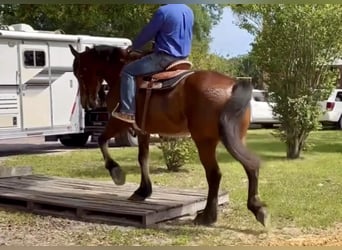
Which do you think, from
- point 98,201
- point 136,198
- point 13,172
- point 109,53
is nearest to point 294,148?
point 13,172

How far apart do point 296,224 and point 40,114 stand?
7094mm

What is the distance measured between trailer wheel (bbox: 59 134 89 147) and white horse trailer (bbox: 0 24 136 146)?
67 centimetres

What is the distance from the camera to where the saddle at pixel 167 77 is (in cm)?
555

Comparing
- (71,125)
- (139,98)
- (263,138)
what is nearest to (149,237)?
(139,98)

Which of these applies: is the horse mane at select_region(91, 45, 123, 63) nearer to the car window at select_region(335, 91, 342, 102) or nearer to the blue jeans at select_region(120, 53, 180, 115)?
the blue jeans at select_region(120, 53, 180, 115)

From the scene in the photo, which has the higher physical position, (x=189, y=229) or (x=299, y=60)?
(x=299, y=60)

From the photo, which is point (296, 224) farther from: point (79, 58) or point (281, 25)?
point (281, 25)

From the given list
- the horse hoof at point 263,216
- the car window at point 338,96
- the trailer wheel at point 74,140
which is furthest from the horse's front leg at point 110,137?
the car window at point 338,96

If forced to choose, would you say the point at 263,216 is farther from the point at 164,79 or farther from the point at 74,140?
the point at 74,140

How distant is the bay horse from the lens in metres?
5.20

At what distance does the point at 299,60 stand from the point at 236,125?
6.32 meters

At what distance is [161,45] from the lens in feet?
18.6

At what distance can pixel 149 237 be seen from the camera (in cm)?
512

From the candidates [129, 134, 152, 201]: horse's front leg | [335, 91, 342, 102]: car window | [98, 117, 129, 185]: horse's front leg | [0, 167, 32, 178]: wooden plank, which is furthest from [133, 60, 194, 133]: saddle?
[335, 91, 342, 102]: car window
